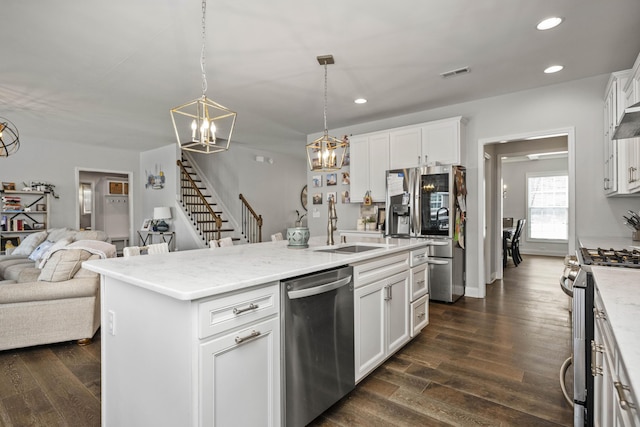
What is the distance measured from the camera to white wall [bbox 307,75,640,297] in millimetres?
3727

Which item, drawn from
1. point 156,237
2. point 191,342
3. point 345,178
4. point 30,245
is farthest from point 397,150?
point 30,245

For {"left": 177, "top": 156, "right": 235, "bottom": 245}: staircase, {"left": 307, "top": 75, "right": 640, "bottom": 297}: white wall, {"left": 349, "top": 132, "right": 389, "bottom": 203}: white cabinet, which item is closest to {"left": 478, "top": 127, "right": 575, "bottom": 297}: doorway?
{"left": 307, "top": 75, "right": 640, "bottom": 297}: white wall

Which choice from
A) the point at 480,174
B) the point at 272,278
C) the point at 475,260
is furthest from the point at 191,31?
the point at 475,260

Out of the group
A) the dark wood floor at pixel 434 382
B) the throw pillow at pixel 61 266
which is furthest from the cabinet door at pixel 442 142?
the throw pillow at pixel 61 266

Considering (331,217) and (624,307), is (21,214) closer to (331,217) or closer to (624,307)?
(331,217)

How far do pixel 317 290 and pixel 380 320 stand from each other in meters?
0.86

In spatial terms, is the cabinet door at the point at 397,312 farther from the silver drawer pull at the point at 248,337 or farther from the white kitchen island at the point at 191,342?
the silver drawer pull at the point at 248,337

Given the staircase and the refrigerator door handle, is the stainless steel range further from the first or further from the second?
the staircase

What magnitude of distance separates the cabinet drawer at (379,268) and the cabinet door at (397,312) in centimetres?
7

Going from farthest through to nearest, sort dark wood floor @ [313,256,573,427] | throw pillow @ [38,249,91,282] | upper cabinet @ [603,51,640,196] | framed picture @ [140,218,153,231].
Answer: framed picture @ [140,218,153,231] → throw pillow @ [38,249,91,282] → upper cabinet @ [603,51,640,196] → dark wood floor @ [313,256,573,427]

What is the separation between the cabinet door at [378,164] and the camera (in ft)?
16.4

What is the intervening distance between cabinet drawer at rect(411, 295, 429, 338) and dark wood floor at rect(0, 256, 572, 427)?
15cm

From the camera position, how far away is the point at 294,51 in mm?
3041

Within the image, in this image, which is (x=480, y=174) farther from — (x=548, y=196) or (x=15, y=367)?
(x=548, y=196)
